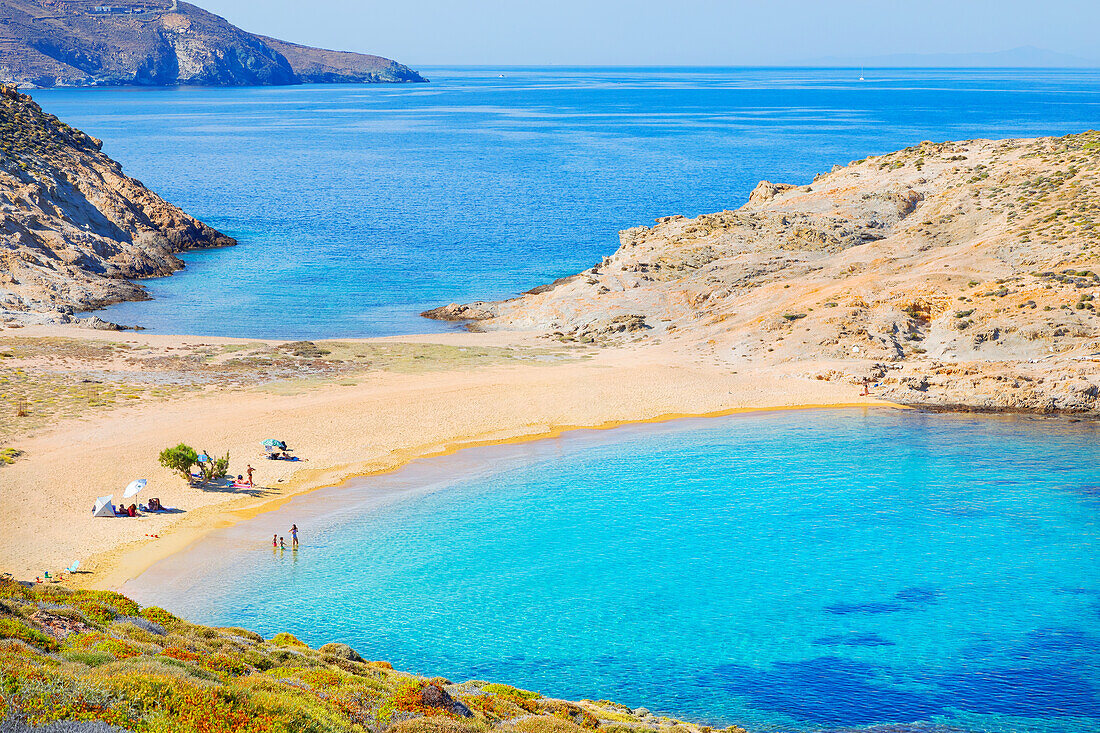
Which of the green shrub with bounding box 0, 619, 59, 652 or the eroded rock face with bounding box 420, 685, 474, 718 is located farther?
the eroded rock face with bounding box 420, 685, 474, 718

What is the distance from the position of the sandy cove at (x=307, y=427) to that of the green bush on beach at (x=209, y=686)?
27.9 feet

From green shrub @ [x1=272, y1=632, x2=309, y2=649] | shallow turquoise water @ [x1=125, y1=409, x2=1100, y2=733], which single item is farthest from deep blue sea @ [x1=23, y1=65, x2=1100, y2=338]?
green shrub @ [x1=272, y1=632, x2=309, y2=649]

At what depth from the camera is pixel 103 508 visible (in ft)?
108

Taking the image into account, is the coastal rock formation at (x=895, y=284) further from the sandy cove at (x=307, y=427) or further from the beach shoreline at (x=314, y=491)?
the beach shoreline at (x=314, y=491)

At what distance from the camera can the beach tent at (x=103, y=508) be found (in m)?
A: 33.0

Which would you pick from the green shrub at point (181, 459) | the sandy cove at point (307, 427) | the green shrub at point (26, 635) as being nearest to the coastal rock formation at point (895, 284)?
the sandy cove at point (307, 427)

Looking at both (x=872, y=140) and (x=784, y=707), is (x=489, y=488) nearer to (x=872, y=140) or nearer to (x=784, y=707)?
(x=784, y=707)

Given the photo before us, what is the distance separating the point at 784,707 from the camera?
2375 cm

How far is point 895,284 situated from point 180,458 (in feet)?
132

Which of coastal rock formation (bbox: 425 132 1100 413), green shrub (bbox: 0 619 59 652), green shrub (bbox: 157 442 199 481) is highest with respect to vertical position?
coastal rock formation (bbox: 425 132 1100 413)

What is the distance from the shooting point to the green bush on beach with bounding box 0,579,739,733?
575 inches

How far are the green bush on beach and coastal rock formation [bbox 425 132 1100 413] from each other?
109 feet

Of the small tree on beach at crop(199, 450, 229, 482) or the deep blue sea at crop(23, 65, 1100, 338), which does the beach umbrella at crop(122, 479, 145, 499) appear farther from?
the deep blue sea at crop(23, 65, 1100, 338)

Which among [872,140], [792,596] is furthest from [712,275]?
[872,140]
